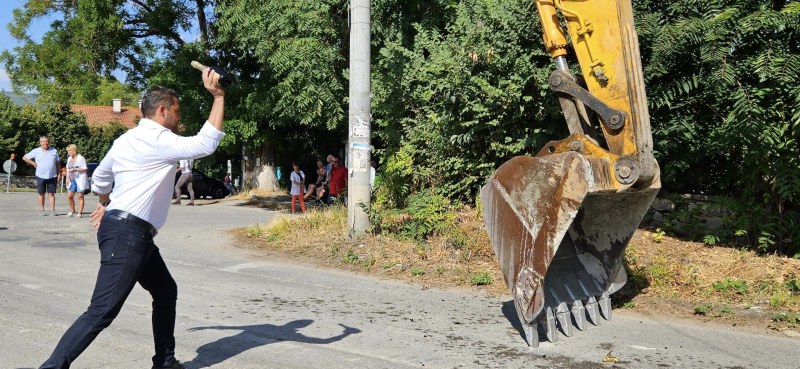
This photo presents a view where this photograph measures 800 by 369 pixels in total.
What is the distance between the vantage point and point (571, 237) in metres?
6.59

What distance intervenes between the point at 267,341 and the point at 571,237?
2.90 metres

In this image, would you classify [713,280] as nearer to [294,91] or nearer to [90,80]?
[294,91]

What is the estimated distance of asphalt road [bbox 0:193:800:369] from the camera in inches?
205

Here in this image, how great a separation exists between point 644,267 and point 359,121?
459 cm

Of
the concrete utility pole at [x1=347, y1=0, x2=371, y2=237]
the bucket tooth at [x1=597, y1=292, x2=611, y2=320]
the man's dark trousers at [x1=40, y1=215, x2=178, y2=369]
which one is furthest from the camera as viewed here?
the concrete utility pole at [x1=347, y1=0, x2=371, y2=237]

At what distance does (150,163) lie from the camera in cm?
442

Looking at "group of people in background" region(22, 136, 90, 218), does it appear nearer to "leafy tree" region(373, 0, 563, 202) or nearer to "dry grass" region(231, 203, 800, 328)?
"dry grass" region(231, 203, 800, 328)

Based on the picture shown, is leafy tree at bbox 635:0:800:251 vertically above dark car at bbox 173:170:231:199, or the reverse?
leafy tree at bbox 635:0:800:251

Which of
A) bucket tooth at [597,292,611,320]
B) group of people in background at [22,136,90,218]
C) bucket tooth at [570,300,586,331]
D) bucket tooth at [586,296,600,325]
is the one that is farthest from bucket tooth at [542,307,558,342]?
group of people in background at [22,136,90,218]

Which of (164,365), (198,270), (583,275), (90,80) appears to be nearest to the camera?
(164,365)

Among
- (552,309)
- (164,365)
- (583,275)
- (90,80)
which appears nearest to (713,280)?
(583,275)

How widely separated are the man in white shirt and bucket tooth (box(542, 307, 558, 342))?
2844 millimetres

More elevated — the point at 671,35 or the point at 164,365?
the point at 671,35

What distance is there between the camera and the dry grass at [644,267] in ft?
23.4
